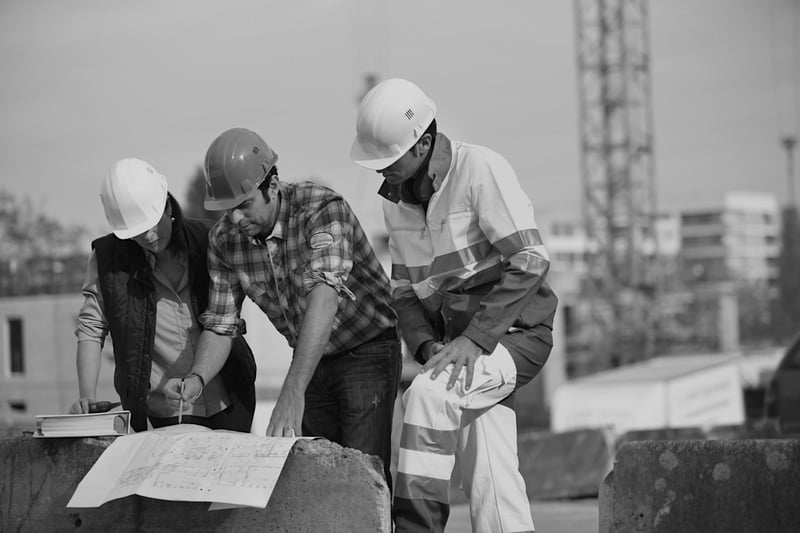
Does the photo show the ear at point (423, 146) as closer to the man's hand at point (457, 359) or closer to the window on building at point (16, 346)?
the man's hand at point (457, 359)

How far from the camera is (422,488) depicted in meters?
3.97

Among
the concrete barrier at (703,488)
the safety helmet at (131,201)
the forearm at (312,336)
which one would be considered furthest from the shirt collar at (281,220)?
the concrete barrier at (703,488)

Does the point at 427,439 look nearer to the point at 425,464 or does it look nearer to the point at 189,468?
the point at 425,464

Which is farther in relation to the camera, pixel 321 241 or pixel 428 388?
pixel 321 241

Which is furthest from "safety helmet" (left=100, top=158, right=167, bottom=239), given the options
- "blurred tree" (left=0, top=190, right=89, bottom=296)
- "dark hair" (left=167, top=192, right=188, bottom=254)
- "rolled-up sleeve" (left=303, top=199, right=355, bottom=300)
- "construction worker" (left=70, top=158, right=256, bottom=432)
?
"blurred tree" (left=0, top=190, right=89, bottom=296)

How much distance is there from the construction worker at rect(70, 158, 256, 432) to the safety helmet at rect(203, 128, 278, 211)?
49cm

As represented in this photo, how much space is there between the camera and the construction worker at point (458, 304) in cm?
397

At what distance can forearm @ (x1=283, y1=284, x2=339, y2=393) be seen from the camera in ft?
13.6

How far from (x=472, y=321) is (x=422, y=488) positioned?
60 cm

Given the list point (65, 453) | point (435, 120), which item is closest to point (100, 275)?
point (65, 453)

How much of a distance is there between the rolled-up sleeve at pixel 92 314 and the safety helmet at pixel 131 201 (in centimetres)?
31

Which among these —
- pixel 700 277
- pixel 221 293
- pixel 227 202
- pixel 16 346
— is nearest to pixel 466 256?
pixel 227 202

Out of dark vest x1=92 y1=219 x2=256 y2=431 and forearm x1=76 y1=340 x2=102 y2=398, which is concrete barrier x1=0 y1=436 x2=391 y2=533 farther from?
dark vest x1=92 y1=219 x2=256 y2=431

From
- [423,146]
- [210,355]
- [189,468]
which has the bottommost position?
[189,468]
